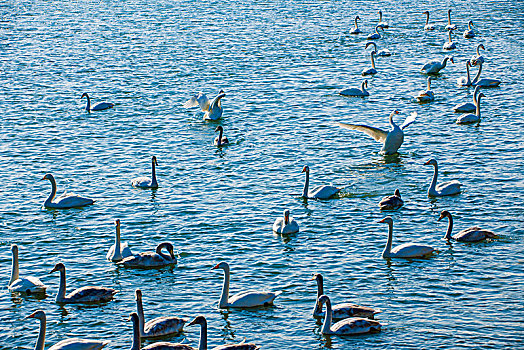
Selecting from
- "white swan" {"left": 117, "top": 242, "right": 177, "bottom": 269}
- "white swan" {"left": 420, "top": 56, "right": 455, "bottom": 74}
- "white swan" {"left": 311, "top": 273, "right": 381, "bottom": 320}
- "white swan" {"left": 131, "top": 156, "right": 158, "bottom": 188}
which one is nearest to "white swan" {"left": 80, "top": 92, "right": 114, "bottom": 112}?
"white swan" {"left": 131, "top": 156, "right": 158, "bottom": 188}

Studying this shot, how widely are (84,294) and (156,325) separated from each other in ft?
10.1

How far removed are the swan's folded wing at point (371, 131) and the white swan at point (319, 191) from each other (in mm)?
5941

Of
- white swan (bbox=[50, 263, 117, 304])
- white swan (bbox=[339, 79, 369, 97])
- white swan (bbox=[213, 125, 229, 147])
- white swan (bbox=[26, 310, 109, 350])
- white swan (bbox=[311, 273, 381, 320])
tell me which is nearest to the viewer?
white swan (bbox=[26, 310, 109, 350])

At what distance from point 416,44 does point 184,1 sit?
3063cm

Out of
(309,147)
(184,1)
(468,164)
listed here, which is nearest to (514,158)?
(468,164)

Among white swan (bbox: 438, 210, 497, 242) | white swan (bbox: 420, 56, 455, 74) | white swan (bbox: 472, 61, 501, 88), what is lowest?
white swan (bbox: 438, 210, 497, 242)

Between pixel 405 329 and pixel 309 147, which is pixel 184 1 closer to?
pixel 309 147

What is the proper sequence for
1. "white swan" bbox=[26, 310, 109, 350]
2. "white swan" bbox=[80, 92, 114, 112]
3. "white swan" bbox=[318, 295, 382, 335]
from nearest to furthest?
1. "white swan" bbox=[26, 310, 109, 350]
2. "white swan" bbox=[318, 295, 382, 335]
3. "white swan" bbox=[80, 92, 114, 112]

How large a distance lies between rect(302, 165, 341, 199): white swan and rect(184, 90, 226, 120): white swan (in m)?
12.0

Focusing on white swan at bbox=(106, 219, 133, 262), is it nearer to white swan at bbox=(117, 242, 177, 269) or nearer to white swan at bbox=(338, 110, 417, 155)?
white swan at bbox=(117, 242, 177, 269)

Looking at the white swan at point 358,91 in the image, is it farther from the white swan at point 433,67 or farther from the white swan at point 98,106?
the white swan at point 98,106

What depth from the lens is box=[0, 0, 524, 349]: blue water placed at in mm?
23547

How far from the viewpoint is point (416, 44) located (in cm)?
5991

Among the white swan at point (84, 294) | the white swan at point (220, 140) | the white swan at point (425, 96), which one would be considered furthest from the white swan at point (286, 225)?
the white swan at point (425, 96)
